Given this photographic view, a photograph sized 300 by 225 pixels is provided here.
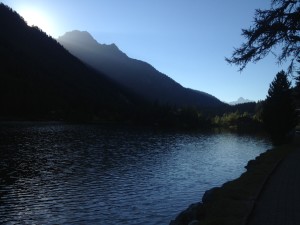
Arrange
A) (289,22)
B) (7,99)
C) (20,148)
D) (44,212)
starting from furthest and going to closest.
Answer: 1. (7,99)
2. (20,148)
3. (44,212)
4. (289,22)

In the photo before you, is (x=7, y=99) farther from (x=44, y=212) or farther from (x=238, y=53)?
(x=238, y=53)

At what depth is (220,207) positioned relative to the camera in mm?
17547

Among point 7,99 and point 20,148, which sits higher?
point 7,99

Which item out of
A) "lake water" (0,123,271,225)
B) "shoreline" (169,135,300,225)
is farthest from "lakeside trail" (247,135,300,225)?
"lake water" (0,123,271,225)

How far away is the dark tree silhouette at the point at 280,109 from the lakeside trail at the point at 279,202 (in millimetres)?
38561

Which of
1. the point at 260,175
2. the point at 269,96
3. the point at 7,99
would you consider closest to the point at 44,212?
the point at 260,175

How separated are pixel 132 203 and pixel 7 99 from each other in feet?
519

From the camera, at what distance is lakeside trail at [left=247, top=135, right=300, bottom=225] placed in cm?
1447

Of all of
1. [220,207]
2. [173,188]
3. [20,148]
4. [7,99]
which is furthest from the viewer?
[7,99]

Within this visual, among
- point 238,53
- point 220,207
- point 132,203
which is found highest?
point 238,53

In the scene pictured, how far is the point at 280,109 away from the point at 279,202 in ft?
162

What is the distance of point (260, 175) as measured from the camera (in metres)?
26.4

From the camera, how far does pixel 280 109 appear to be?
63688 mm

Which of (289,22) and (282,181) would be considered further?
(282,181)
